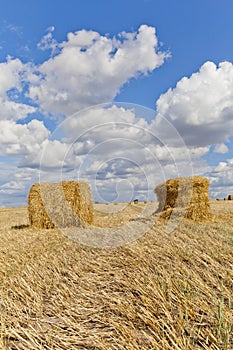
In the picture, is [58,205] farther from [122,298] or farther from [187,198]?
[122,298]

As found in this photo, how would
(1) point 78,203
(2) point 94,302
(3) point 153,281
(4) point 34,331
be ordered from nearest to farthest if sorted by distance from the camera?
(4) point 34,331 → (2) point 94,302 → (3) point 153,281 → (1) point 78,203

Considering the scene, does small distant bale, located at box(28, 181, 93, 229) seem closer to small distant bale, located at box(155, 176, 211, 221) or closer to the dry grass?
small distant bale, located at box(155, 176, 211, 221)

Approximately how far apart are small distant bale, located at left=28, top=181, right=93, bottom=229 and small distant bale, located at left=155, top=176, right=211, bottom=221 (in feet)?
10.5

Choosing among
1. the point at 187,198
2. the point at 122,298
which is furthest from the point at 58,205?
the point at 122,298

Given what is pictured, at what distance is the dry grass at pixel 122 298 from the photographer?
9.81ft

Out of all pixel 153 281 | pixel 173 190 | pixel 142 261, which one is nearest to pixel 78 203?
pixel 173 190

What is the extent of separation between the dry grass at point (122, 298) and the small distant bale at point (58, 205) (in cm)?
602

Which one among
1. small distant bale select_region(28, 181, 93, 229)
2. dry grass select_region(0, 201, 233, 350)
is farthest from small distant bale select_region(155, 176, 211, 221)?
dry grass select_region(0, 201, 233, 350)

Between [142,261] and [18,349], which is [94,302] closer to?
[18,349]

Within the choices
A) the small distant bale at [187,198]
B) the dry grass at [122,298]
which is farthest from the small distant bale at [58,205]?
the dry grass at [122,298]

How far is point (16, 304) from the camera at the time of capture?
4137mm

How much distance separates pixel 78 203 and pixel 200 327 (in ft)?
34.2

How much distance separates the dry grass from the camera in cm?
299

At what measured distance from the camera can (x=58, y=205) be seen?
13.1m
